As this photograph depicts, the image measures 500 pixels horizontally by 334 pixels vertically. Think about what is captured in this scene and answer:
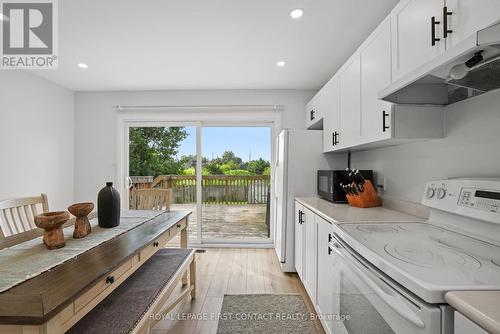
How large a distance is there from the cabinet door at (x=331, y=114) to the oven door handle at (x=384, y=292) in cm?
152

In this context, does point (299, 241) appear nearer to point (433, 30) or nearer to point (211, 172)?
point (211, 172)

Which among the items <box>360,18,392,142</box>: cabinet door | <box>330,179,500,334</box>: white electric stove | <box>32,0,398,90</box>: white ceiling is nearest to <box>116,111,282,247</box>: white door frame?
<box>32,0,398,90</box>: white ceiling

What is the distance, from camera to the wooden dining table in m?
Result: 0.81

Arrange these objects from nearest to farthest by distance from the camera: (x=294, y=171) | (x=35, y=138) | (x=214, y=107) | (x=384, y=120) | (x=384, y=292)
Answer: (x=384, y=292) < (x=384, y=120) < (x=294, y=171) < (x=35, y=138) < (x=214, y=107)

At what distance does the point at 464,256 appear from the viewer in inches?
39.5

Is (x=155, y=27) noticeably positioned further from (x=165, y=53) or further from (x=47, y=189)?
(x=47, y=189)

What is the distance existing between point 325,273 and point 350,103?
133cm

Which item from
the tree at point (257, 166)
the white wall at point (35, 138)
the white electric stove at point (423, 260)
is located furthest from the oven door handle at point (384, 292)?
the white wall at point (35, 138)

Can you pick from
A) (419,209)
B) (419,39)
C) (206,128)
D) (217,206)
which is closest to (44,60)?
(206,128)

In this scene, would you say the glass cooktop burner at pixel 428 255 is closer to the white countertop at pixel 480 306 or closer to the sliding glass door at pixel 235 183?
the white countertop at pixel 480 306

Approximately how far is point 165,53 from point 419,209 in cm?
264

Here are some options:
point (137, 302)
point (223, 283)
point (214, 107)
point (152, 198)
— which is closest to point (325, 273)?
point (137, 302)

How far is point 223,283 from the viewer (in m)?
2.72

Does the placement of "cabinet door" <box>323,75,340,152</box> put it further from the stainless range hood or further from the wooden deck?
the wooden deck
